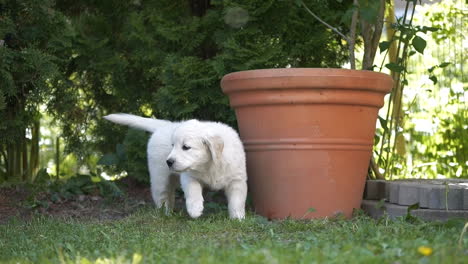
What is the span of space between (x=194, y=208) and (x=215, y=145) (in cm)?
39

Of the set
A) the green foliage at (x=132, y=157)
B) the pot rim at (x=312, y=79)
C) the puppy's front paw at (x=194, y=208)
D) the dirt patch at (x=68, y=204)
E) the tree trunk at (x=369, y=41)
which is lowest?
the dirt patch at (x=68, y=204)

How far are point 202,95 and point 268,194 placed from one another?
112 cm

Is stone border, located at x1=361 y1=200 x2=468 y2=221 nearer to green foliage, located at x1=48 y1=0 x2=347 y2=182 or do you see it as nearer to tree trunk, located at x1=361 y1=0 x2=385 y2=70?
tree trunk, located at x1=361 y1=0 x2=385 y2=70

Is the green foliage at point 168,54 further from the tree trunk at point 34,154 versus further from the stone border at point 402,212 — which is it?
the stone border at point 402,212

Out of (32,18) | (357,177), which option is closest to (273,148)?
(357,177)

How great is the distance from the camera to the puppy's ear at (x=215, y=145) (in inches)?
147

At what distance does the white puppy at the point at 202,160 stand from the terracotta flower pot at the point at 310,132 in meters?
0.20

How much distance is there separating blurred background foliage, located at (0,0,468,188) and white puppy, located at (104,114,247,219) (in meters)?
0.65

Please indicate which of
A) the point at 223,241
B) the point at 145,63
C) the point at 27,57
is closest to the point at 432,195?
the point at 223,241

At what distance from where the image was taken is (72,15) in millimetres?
5801

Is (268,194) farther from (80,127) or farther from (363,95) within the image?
(80,127)

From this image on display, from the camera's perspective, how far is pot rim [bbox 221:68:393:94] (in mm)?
3809

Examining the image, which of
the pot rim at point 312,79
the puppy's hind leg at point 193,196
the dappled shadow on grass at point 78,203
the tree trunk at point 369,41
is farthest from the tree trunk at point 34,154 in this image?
the tree trunk at point 369,41

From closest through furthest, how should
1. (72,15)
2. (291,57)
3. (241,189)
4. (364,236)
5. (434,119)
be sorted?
(364,236)
(241,189)
(291,57)
(72,15)
(434,119)
